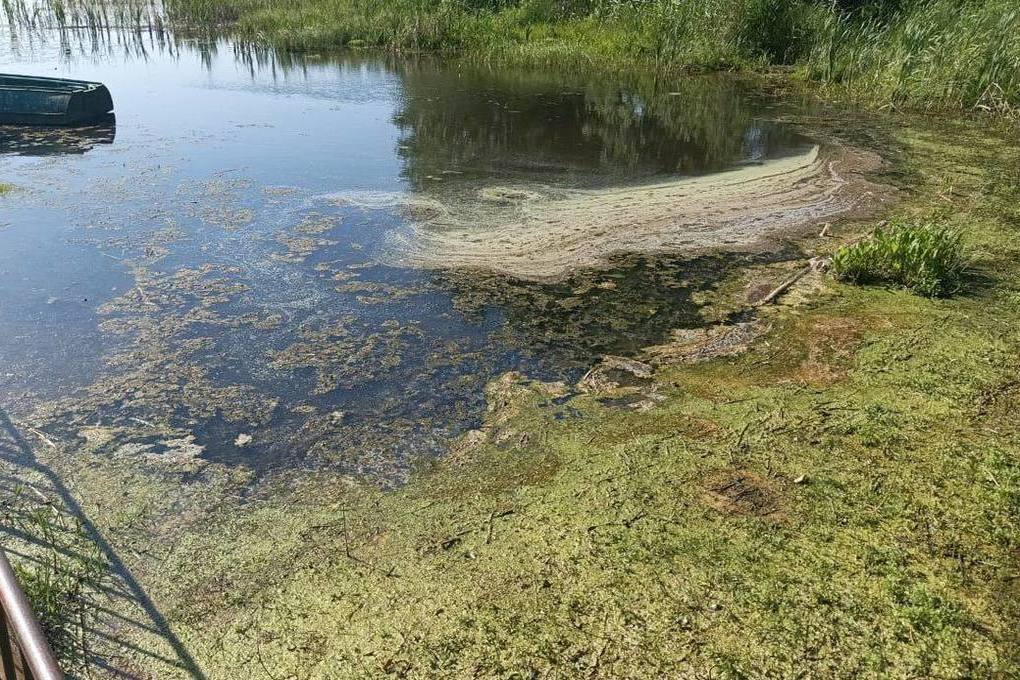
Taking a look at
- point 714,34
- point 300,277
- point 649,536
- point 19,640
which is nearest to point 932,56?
point 714,34

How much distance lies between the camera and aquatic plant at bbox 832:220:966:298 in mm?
3570

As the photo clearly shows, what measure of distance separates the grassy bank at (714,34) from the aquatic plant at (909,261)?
4.00 meters

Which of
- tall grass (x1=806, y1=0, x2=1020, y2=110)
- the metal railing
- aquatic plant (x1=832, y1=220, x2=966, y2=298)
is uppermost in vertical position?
tall grass (x1=806, y1=0, x2=1020, y2=110)

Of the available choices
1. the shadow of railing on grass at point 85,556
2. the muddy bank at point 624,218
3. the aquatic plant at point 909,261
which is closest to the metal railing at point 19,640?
the shadow of railing on grass at point 85,556

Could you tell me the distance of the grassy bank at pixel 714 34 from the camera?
6.91m

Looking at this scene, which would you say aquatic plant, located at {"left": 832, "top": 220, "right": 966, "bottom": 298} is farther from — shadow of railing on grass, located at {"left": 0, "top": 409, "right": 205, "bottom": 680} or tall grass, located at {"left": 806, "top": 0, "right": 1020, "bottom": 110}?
tall grass, located at {"left": 806, "top": 0, "right": 1020, "bottom": 110}

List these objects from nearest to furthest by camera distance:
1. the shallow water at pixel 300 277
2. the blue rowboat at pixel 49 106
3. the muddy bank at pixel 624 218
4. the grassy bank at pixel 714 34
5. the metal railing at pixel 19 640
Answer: the metal railing at pixel 19 640 → the shallow water at pixel 300 277 → the muddy bank at pixel 624 218 → the blue rowboat at pixel 49 106 → the grassy bank at pixel 714 34

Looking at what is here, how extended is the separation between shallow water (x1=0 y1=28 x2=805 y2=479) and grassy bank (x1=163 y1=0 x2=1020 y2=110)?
1.39m

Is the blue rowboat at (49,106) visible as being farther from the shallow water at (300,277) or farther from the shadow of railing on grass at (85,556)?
the shadow of railing on grass at (85,556)

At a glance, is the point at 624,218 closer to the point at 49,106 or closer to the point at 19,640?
the point at 19,640

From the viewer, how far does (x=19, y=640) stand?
41.6 inches

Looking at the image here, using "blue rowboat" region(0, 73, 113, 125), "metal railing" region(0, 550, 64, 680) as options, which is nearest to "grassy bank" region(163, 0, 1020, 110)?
"blue rowboat" region(0, 73, 113, 125)

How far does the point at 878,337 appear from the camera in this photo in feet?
10.5

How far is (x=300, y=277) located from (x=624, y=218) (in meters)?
1.95
